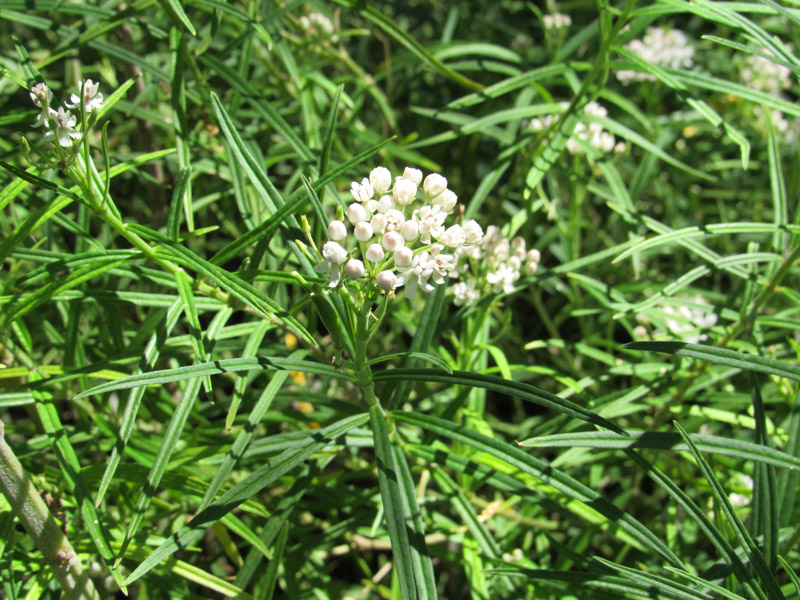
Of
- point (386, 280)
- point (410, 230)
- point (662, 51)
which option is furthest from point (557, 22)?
point (386, 280)

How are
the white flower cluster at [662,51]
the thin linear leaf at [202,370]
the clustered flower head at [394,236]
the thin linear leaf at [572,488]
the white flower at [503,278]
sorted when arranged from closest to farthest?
the thin linear leaf at [202,370] → the clustered flower head at [394,236] → the thin linear leaf at [572,488] → the white flower at [503,278] → the white flower cluster at [662,51]

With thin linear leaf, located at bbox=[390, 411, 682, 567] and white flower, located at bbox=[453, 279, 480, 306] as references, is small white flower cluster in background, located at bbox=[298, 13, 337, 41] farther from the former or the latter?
thin linear leaf, located at bbox=[390, 411, 682, 567]

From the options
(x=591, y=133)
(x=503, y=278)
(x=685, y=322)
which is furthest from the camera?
(x=591, y=133)

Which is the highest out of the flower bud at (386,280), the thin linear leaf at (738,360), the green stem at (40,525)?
the flower bud at (386,280)

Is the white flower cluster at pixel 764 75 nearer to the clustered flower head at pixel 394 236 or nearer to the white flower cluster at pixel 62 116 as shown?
the clustered flower head at pixel 394 236

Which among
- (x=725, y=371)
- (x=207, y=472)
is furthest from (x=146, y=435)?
(x=725, y=371)

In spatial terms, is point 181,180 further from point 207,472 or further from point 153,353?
point 207,472

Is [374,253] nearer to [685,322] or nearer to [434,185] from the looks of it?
[434,185]

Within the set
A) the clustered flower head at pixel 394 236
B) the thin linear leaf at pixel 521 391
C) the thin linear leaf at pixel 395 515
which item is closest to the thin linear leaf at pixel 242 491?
the thin linear leaf at pixel 395 515
